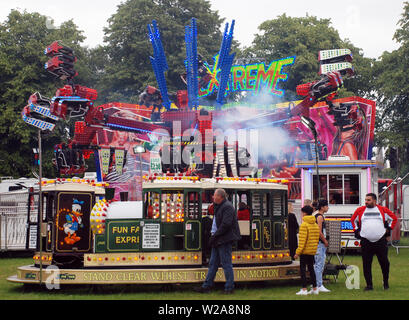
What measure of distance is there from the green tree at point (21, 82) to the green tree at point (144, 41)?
211 inches

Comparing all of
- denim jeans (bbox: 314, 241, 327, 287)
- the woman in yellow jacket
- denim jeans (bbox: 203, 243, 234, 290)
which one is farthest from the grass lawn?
denim jeans (bbox: 314, 241, 327, 287)

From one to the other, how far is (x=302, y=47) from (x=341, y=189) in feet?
101

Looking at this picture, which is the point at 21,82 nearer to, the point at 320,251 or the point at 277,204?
the point at 277,204

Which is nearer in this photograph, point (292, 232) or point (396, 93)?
point (292, 232)

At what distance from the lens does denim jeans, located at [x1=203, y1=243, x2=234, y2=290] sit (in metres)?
13.0

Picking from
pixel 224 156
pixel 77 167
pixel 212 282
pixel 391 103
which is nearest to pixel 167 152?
pixel 224 156

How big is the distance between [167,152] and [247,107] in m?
16.9

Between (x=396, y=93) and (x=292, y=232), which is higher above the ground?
(x=396, y=93)

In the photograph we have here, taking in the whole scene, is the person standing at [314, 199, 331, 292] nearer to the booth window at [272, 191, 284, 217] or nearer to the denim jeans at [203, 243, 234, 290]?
the booth window at [272, 191, 284, 217]

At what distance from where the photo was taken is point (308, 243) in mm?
13023

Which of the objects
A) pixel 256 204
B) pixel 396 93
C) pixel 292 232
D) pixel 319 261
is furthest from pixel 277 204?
pixel 396 93

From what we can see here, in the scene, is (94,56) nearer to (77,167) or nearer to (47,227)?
(77,167)

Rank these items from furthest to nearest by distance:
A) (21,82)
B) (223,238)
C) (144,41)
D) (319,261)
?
(144,41) → (21,82) → (319,261) → (223,238)

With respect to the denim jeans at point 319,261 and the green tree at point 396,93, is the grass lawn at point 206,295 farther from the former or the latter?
the green tree at point 396,93
